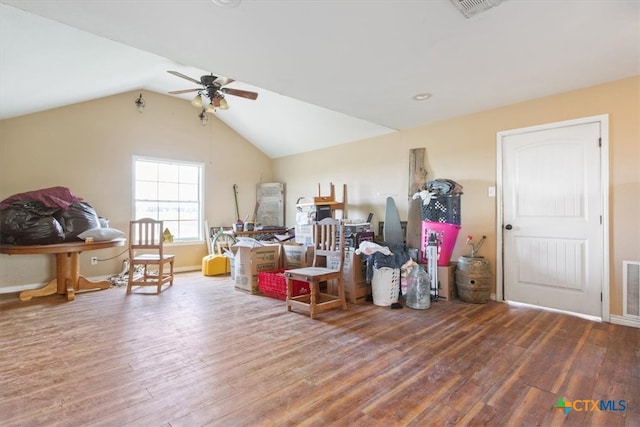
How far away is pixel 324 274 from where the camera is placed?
10.4 ft

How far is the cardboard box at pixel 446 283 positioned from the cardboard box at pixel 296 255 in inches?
66.7

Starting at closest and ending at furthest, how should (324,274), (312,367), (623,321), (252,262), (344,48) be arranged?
(312,367)
(344,48)
(623,321)
(324,274)
(252,262)

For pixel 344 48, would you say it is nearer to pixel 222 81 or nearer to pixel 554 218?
pixel 222 81

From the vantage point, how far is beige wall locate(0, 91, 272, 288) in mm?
4227

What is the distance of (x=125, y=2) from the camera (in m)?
1.82

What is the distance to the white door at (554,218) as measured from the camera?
120 inches

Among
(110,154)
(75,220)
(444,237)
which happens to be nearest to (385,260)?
(444,237)

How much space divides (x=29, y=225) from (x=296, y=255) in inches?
129

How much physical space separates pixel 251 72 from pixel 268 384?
259 cm

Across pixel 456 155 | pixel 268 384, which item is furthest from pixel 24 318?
pixel 456 155

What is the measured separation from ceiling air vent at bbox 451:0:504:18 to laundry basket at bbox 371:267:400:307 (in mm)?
2483

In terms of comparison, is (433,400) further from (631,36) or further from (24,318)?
(24,318)

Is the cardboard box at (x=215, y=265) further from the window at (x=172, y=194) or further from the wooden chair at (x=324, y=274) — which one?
the wooden chair at (x=324, y=274)

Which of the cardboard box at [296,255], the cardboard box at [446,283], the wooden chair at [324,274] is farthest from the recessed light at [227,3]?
the cardboard box at [446,283]
